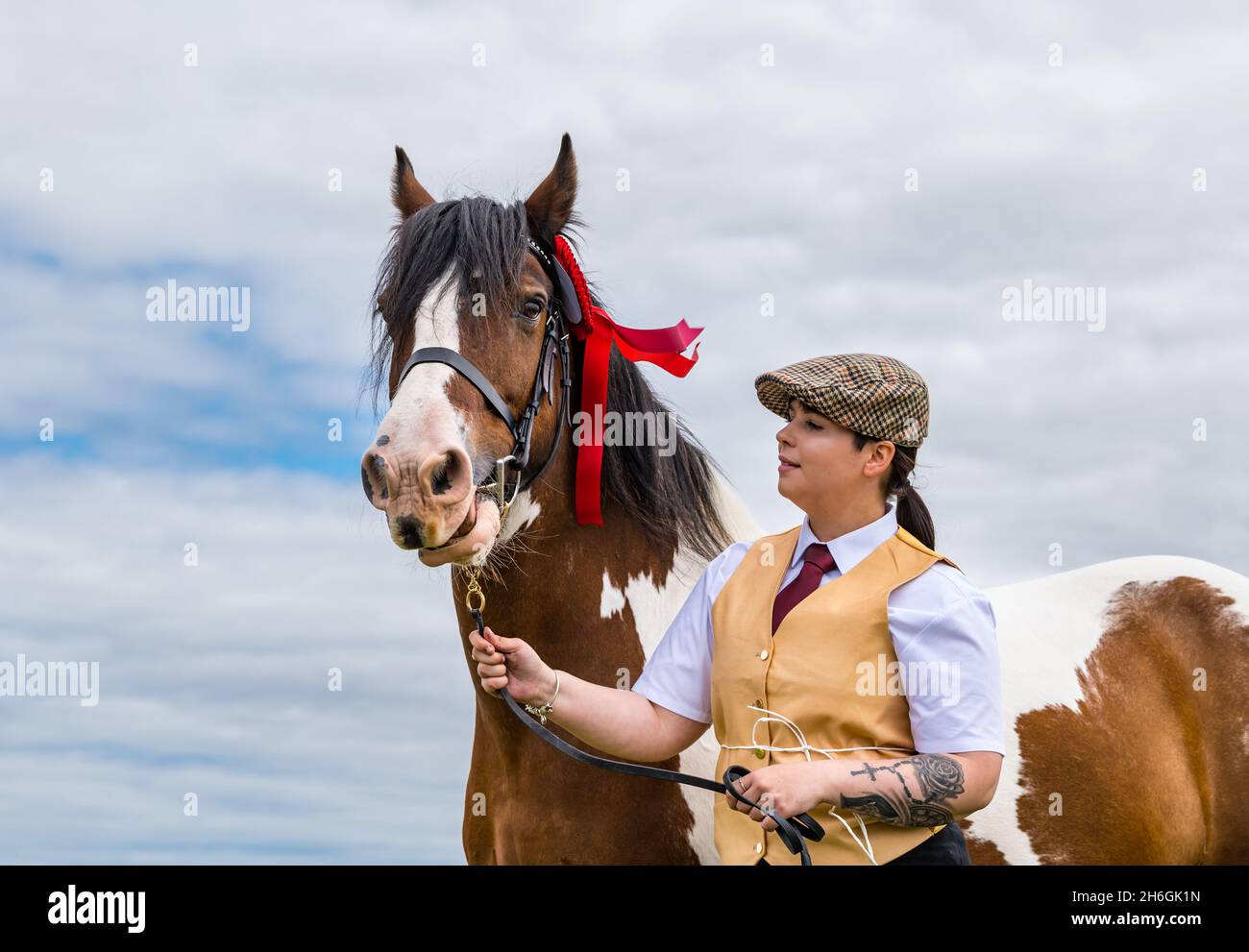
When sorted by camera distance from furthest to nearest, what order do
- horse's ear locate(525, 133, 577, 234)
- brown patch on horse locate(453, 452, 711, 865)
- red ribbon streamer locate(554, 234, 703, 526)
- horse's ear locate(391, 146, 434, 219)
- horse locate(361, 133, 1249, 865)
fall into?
horse's ear locate(391, 146, 434, 219), horse's ear locate(525, 133, 577, 234), red ribbon streamer locate(554, 234, 703, 526), brown patch on horse locate(453, 452, 711, 865), horse locate(361, 133, 1249, 865)

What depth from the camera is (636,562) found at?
4.73 meters

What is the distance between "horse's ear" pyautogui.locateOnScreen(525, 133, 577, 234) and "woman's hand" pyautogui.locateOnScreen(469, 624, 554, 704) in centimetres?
189

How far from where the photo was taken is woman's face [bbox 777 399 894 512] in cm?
340

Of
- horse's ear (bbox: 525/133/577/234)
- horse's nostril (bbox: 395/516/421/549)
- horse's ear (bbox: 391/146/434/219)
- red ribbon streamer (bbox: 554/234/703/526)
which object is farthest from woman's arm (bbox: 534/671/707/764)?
horse's ear (bbox: 391/146/434/219)

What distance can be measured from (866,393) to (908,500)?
482 mm

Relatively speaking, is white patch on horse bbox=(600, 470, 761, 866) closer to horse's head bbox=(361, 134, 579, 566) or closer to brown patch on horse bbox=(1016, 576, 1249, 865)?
horse's head bbox=(361, 134, 579, 566)

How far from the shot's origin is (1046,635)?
6070 millimetres

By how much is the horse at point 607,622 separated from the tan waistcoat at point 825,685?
3.13 feet

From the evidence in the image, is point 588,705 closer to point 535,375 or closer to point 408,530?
point 408,530
